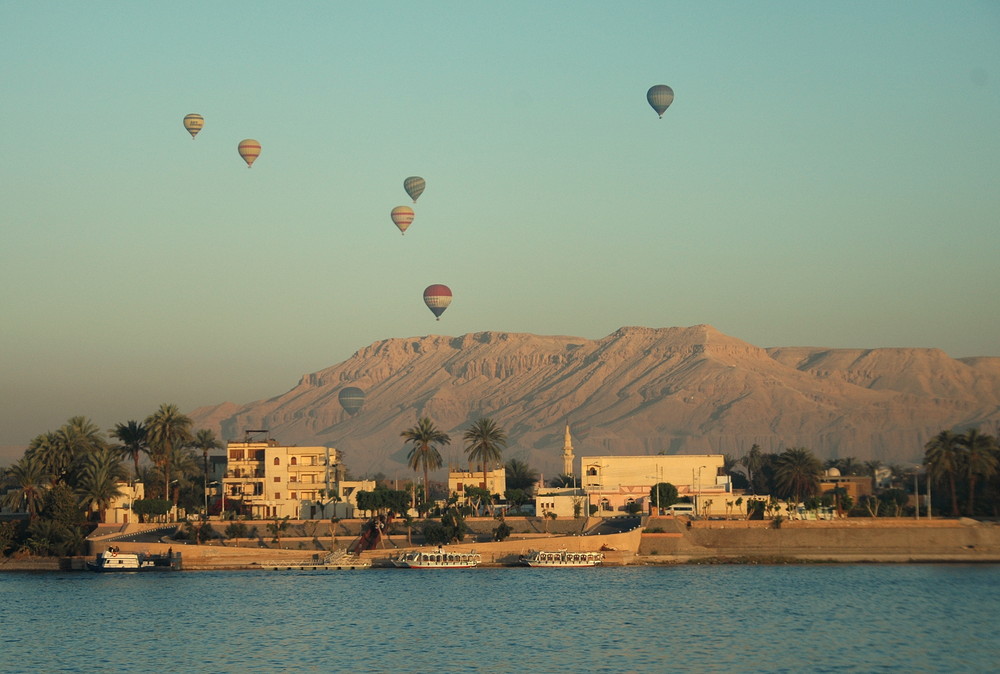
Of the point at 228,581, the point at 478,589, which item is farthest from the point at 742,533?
the point at 228,581

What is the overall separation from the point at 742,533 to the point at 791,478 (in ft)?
132

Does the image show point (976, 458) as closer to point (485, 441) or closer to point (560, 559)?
point (560, 559)

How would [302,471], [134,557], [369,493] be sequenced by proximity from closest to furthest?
1. [134,557]
2. [369,493]
3. [302,471]

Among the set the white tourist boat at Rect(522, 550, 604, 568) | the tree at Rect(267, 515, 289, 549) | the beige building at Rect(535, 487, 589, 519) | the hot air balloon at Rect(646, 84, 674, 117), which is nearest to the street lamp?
the tree at Rect(267, 515, 289, 549)

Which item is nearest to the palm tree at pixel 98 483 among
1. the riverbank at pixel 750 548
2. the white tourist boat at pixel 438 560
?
the riverbank at pixel 750 548

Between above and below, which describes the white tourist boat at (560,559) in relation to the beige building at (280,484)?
below

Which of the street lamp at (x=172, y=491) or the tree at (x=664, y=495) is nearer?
the street lamp at (x=172, y=491)

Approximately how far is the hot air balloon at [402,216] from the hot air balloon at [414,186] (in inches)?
196

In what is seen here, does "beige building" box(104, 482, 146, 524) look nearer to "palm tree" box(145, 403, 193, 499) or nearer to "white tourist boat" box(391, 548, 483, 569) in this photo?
"palm tree" box(145, 403, 193, 499)

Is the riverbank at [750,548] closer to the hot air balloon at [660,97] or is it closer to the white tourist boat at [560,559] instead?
the white tourist boat at [560,559]

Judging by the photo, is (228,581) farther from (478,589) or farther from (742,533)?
(742,533)

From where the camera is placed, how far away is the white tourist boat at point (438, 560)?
402 ft

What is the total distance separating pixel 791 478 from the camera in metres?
165

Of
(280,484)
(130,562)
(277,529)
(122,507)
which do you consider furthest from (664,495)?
(130,562)
